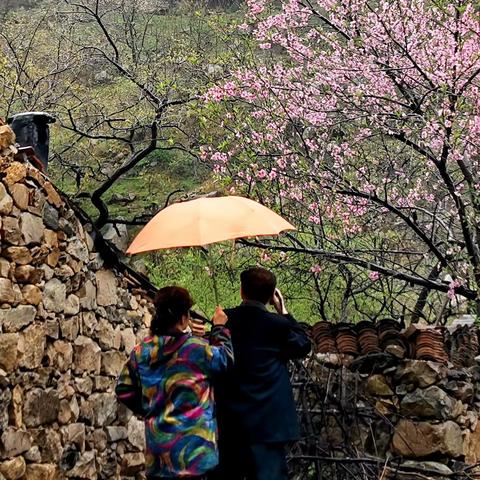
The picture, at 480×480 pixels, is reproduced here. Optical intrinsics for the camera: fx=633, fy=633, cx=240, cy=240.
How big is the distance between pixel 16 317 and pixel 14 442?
0.60 meters

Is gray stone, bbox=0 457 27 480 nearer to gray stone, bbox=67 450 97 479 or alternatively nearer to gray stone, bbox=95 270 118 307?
gray stone, bbox=67 450 97 479

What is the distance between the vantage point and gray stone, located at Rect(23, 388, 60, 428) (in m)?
3.20

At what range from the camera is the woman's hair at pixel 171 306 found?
2.60 metres

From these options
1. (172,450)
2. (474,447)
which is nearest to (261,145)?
(474,447)

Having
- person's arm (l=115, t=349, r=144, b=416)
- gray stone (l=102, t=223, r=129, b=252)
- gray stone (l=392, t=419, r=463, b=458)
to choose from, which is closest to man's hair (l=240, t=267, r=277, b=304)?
person's arm (l=115, t=349, r=144, b=416)

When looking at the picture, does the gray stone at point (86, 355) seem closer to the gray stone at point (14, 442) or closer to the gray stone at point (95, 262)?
the gray stone at point (95, 262)

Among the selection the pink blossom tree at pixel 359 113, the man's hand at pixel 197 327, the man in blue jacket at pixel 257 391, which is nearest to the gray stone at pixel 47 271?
the man in blue jacket at pixel 257 391

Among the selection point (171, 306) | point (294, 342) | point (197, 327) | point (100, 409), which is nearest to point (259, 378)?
point (294, 342)

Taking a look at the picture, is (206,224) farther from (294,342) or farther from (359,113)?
(359,113)

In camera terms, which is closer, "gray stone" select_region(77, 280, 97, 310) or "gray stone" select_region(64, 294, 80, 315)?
"gray stone" select_region(64, 294, 80, 315)

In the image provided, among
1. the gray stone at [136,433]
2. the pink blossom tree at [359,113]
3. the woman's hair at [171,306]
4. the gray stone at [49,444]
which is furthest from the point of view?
the pink blossom tree at [359,113]

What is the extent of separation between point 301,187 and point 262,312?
173 inches

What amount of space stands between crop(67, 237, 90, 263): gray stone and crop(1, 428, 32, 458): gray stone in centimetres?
108

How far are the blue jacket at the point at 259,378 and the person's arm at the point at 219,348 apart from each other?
8 cm
